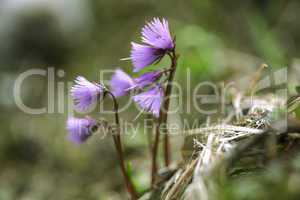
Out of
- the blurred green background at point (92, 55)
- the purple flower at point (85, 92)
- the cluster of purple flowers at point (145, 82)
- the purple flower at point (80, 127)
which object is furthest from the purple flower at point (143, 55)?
the blurred green background at point (92, 55)

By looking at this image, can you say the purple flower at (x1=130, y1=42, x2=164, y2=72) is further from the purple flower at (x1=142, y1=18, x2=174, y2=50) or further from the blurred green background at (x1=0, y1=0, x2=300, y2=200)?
the blurred green background at (x1=0, y1=0, x2=300, y2=200)

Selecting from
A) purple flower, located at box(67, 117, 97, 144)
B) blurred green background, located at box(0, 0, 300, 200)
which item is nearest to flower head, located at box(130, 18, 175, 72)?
purple flower, located at box(67, 117, 97, 144)

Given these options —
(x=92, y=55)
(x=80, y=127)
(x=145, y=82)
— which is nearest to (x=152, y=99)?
(x=145, y=82)

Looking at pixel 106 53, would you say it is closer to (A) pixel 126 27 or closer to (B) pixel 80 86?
(A) pixel 126 27

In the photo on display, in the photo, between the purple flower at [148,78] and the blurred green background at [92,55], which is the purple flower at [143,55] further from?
the blurred green background at [92,55]

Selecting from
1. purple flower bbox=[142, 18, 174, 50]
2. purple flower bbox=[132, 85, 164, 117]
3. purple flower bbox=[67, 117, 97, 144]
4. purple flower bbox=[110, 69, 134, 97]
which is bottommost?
purple flower bbox=[67, 117, 97, 144]
